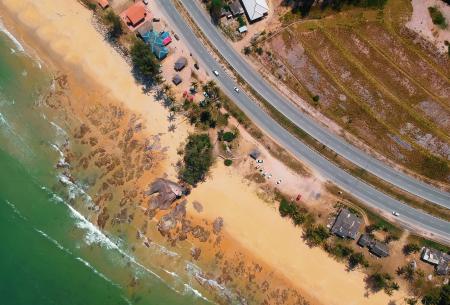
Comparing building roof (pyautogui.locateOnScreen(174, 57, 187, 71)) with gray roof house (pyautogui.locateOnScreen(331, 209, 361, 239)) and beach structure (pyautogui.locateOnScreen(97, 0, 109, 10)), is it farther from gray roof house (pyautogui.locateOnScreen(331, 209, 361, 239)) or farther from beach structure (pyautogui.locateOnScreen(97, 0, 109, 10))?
gray roof house (pyautogui.locateOnScreen(331, 209, 361, 239))

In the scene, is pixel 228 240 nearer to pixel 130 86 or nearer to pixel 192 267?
pixel 192 267

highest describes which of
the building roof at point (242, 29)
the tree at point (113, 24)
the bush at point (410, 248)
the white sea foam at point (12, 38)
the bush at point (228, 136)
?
the building roof at point (242, 29)

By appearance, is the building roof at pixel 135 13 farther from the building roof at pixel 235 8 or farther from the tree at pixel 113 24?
the building roof at pixel 235 8

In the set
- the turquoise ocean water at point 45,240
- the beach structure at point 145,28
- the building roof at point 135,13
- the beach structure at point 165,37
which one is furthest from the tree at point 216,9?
the turquoise ocean water at point 45,240

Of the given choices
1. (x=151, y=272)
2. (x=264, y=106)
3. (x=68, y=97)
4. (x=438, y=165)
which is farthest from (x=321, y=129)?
(x=68, y=97)

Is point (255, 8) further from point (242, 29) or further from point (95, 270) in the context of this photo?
point (95, 270)

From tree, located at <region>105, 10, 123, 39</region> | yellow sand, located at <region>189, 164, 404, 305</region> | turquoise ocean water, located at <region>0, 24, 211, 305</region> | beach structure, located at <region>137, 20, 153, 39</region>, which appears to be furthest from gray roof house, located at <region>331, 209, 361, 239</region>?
tree, located at <region>105, 10, 123, 39</region>

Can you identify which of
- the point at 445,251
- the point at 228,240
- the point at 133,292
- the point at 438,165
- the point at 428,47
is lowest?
the point at 133,292
